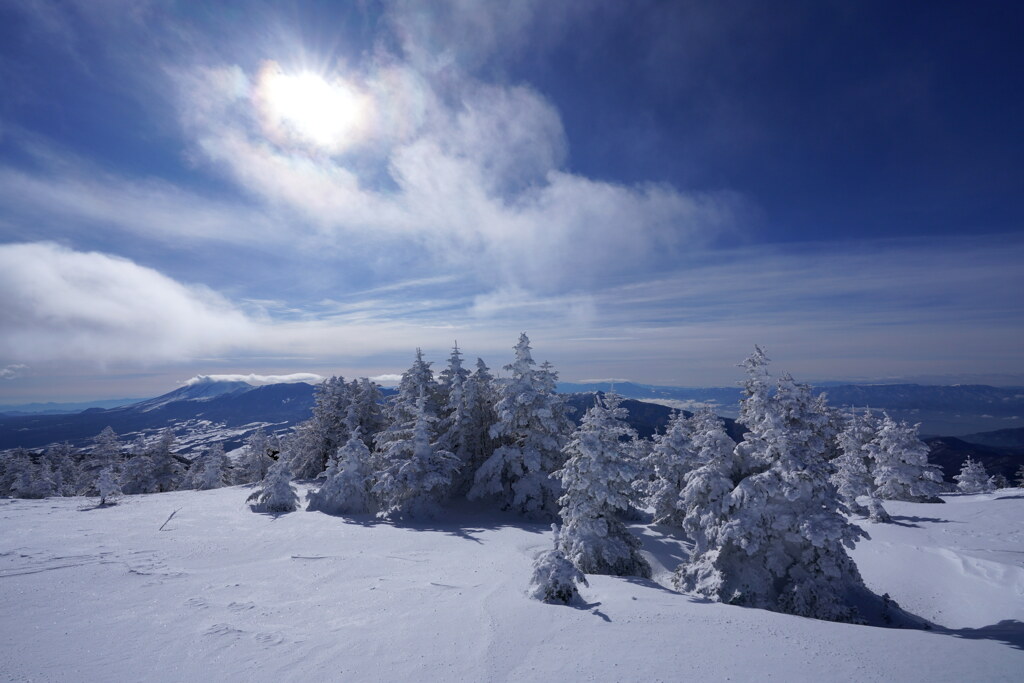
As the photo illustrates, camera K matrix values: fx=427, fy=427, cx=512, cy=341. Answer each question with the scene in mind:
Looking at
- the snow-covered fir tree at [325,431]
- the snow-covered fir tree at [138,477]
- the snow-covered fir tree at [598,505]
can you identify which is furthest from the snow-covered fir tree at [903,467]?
the snow-covered fir tree at [138,477]

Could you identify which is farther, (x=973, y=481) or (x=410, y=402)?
(x=973, y=481)

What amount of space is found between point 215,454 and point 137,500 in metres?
26.0

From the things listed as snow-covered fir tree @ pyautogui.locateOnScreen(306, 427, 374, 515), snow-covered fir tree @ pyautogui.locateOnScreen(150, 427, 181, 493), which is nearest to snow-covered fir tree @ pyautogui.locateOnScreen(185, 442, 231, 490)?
snow-covered fir tree @ pyautogui.locateOnScreen(150, 427, 181, 493)

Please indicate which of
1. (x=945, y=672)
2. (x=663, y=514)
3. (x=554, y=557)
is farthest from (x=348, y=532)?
(x=945, y=672)

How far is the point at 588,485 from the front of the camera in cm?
1836

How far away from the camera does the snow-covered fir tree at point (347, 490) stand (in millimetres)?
27875

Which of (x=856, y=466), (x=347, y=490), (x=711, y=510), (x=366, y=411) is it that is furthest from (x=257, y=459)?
(x=856, y=466)

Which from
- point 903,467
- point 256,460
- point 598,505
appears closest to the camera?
point 598,505

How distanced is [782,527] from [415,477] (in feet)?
65.1

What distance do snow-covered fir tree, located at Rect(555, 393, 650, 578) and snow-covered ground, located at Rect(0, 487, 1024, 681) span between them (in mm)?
1649

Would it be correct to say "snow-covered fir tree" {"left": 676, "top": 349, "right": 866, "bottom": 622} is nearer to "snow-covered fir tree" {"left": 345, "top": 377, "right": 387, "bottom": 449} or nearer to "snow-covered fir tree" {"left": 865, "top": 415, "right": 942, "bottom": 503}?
"snow-covered fir tree" {"left": 865, "top": 415, "right": 942, "bottom": 503}

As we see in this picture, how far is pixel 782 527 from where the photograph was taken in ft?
48.7

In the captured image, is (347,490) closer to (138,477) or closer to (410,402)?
(410,402)

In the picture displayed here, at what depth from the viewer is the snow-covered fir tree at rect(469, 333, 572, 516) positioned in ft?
90.2
